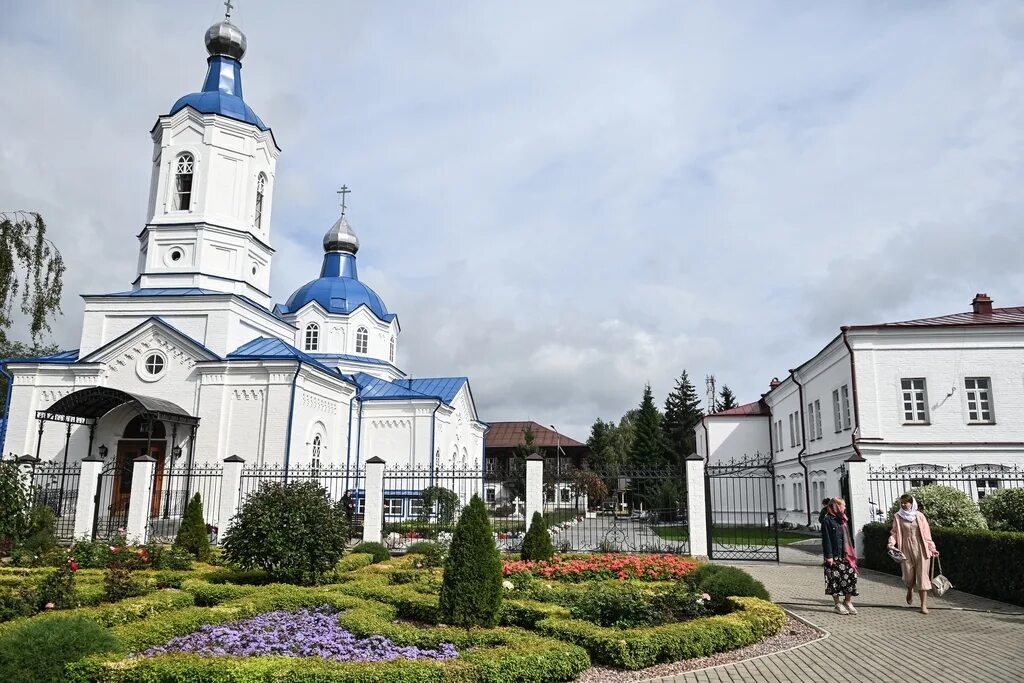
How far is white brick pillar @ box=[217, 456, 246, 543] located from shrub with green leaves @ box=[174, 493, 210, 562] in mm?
2346

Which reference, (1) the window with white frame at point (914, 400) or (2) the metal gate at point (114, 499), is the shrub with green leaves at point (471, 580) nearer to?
(2) the metal gate at point (114, 499)

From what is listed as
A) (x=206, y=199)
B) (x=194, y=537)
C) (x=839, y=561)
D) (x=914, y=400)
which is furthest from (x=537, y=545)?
(x=206, y=199)

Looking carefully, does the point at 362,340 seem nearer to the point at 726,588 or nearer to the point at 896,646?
the point at 726,588

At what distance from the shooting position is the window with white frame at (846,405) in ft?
73.5

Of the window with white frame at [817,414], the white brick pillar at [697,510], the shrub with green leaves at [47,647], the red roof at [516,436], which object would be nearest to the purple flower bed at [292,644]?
the shrub with green leaves at [47,647]

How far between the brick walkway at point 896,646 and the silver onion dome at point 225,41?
86.8ft

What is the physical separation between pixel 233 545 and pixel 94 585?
1905 millimetres

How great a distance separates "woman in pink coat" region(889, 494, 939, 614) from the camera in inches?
398

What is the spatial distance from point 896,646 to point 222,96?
27.0m

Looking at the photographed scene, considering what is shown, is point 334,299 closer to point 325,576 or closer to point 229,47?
point 229,47

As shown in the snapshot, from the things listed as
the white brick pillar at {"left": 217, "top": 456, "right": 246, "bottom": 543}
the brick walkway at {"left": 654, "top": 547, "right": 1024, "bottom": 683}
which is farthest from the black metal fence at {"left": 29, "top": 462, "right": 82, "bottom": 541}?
the brick walkway at {"left": 654, "top": 547, "right": 1024, "bottom": 683}

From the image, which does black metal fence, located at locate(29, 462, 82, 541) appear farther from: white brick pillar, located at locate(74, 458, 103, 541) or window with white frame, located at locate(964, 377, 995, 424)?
window with white frame, located at locate(964, 377, 995, 424)

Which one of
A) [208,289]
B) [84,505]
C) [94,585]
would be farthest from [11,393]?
[94,585]

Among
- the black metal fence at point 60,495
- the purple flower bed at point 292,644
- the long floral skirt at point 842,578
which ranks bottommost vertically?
the purple flower bed at point 292,644
